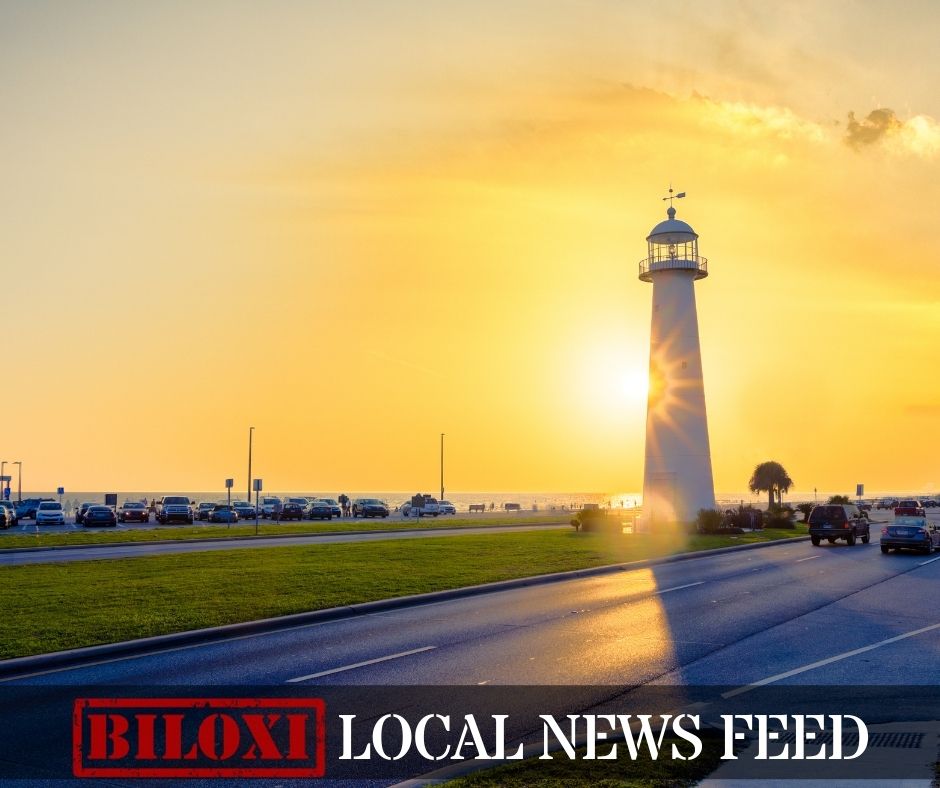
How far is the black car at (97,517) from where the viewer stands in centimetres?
5394

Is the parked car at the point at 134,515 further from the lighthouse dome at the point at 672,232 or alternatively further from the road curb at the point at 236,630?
the road curb at the point at 236,630

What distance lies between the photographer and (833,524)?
129ft

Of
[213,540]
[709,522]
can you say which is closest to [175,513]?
[213,540]

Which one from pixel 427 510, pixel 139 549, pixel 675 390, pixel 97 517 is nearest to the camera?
pixel 139 549

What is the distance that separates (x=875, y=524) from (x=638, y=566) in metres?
45.1

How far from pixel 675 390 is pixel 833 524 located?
12.0 m

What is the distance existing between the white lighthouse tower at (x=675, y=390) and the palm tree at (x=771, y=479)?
62.0m

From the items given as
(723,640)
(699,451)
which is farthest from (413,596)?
(699,451)

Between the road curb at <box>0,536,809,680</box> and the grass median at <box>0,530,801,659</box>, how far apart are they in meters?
0.36

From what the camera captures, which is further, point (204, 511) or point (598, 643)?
point (204, 511)

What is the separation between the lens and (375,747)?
8609 mm

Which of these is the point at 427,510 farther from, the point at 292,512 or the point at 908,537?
the point at 908,537

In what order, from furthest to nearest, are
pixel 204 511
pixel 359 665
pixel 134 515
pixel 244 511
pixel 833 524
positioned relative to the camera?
pixel 244 511 → pixel 204 511 → pixel 134 515 → pixel 833 524 → pixel 359 665

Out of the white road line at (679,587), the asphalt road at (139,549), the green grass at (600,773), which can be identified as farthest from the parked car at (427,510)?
the green grass at (600,773)
